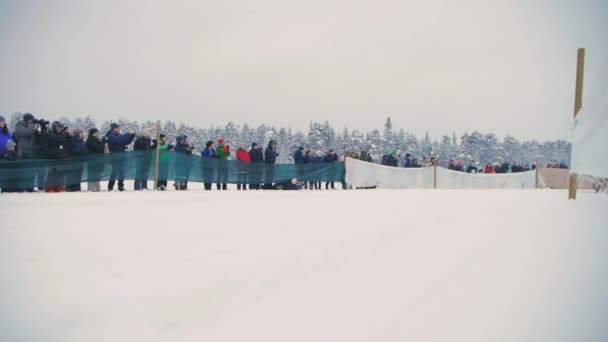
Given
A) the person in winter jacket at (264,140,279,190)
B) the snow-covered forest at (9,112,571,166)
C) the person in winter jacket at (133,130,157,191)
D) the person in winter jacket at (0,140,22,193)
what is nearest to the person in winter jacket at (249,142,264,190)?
the person in winter jacket at (264,140,279,190)

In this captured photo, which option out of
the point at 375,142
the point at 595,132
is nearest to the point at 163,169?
the point at 595,132

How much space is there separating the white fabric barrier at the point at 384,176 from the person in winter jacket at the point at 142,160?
8.51 metres

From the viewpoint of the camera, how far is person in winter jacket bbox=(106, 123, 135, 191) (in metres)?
9.84

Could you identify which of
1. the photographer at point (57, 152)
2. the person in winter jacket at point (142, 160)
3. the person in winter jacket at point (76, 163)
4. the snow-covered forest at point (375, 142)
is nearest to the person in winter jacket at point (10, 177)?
the photographer at point (57, 152)

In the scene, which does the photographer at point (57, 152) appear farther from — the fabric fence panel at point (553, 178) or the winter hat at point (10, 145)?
the fabric fence panel at point (553, 178)

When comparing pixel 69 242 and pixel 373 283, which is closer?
pixel 373 283

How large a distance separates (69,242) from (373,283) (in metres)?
2.68

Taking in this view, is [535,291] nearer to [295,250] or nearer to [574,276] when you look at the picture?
[574,276]

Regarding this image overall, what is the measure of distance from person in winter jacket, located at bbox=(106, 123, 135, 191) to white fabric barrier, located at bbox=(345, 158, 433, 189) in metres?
9.15

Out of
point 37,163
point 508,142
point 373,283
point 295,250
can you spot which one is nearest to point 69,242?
point 295,250

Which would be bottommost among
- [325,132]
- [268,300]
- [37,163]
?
[268,300]

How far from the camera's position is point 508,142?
149000mm

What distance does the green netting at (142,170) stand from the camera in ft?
27.5

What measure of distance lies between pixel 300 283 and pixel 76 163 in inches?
349
